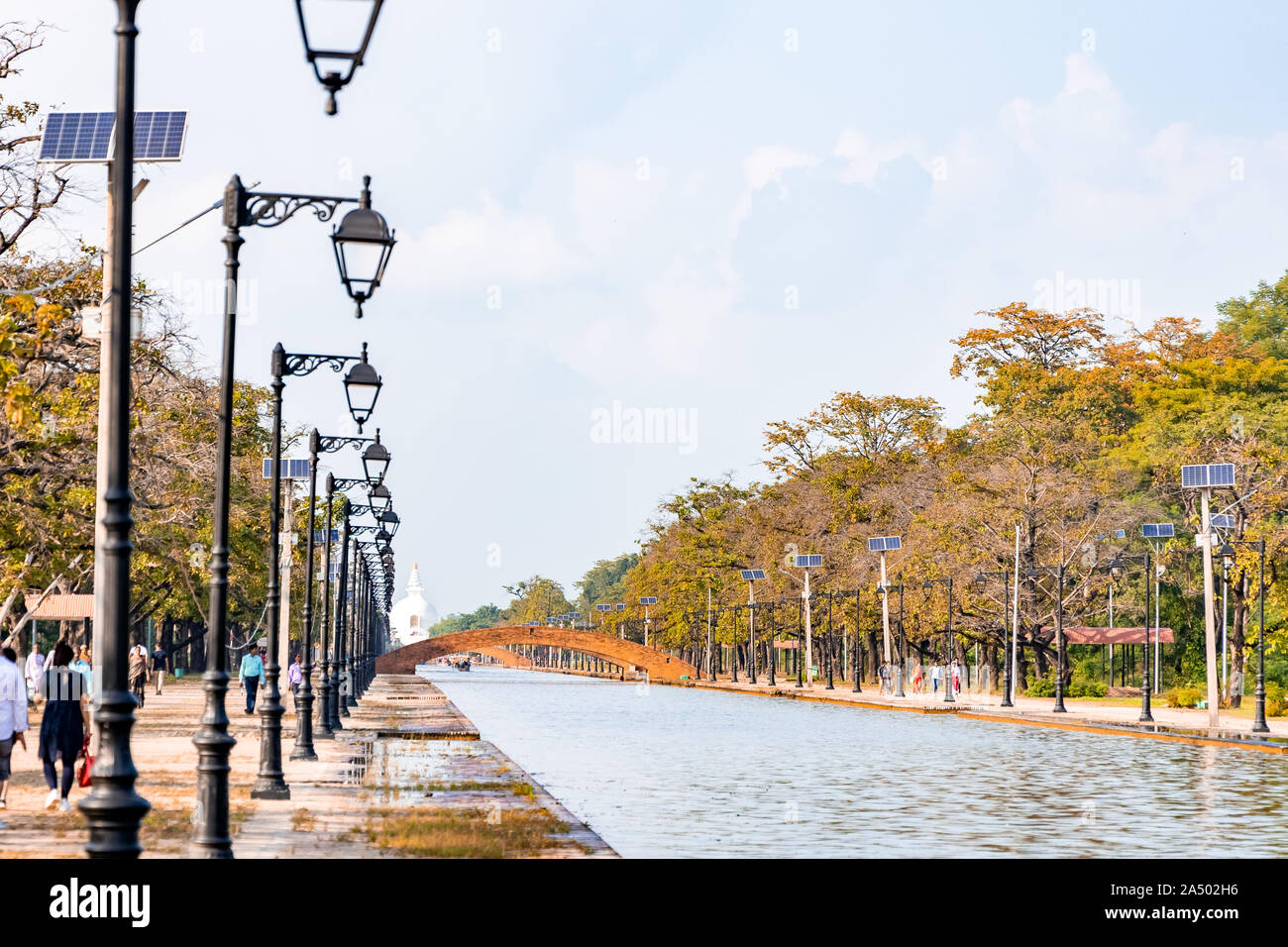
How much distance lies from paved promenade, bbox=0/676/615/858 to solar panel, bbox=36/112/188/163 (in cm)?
824

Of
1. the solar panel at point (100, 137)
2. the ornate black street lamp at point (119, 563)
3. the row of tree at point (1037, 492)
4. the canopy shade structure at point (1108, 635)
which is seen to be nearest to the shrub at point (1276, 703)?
the row of tree at point (1037, 492)

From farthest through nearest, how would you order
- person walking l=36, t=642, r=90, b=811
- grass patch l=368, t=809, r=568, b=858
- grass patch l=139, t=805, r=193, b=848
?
person walking l=36, t=642, r=90, b=811 < grass patch l=139, t=805, r=193, b=848 < grass patch l=368, t=809, r=568, b=858

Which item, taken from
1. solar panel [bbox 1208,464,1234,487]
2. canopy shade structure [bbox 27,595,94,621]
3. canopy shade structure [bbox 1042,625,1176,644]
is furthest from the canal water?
canopy shade structure [bbox 1042,625,1176,644]

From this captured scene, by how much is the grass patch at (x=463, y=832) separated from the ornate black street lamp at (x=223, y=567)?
2.26 meters

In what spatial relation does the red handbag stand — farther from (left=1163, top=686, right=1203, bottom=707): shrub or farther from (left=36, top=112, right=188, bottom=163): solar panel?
(left=1163, top=686, right=1203, bottom=707): shrub

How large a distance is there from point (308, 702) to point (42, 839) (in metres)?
12.6

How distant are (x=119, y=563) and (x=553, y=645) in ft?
422

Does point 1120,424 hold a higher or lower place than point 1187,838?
higher

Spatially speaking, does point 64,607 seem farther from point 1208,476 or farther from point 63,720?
point 1208,476

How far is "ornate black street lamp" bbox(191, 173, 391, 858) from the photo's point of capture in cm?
1255
